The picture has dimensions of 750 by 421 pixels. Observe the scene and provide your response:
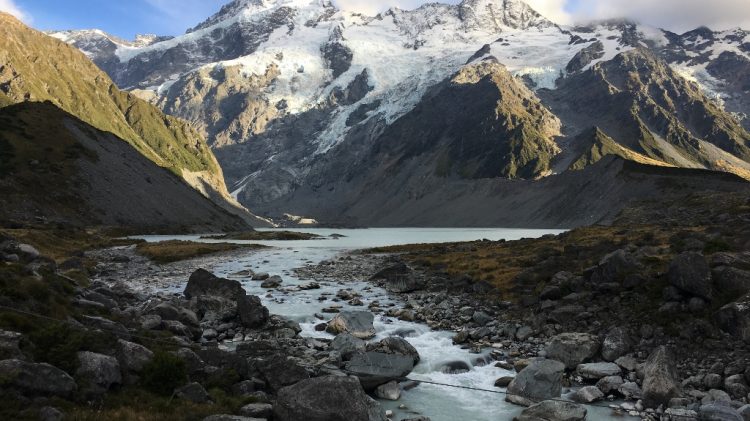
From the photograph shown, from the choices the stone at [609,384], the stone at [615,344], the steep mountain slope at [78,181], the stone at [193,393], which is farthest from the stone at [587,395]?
the steep mountain slope at [78,181]

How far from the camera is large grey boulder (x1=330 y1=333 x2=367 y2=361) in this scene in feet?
73.5

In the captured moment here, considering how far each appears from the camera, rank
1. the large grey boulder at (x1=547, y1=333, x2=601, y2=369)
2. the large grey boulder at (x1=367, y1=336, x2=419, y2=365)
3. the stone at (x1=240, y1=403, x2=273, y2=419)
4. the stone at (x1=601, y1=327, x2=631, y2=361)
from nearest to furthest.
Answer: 1. the stone at (x1=240, y1=403, x2=273, y2=419)
2. the large grey boulder at (x1=547, y1=333, x2=601, y2=369)
3. the stone at (x1=601, y1=327, x2=631, y2=361)
4. the large grey boulder at (x1=367, y1=336, x2=419, y2=365)

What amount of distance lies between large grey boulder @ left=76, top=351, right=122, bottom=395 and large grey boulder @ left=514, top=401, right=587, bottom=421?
511 inches

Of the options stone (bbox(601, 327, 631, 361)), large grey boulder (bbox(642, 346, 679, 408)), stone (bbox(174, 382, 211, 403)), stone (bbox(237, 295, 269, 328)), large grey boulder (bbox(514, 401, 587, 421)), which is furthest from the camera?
stone (bbox(237, 295, 269, 328))

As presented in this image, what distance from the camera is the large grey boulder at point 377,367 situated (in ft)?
64.7

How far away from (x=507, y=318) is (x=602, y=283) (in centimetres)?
579

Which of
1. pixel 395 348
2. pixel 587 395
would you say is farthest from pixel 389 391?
pixel 587 395

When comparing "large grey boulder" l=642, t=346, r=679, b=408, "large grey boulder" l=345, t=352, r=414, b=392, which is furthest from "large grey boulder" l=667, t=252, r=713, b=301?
"large grey boulder" l=345, t=352, r=414, b=392

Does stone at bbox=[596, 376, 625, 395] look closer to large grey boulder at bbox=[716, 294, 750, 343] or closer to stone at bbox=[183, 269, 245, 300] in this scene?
large grey boulder at bbox=[716, 294, 750, 343]

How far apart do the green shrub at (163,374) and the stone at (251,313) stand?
12.7 m

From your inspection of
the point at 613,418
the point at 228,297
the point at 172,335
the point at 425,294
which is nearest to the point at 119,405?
the point at 172,335

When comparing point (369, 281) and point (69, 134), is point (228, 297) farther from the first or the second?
point (69, 134)

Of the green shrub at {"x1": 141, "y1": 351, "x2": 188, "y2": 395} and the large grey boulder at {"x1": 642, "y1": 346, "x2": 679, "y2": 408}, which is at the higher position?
the green shrub at {"x1": 141, "y1": 351, "x2": 188, "y2": 395}

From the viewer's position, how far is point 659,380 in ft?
59.7
